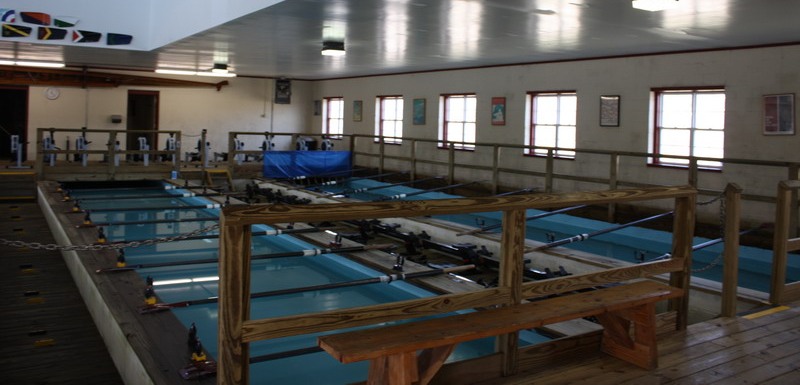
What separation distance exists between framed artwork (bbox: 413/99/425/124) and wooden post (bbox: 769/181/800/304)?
11.3 meters

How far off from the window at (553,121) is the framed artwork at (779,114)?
3.29 m

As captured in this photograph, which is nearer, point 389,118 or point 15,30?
point 15,30

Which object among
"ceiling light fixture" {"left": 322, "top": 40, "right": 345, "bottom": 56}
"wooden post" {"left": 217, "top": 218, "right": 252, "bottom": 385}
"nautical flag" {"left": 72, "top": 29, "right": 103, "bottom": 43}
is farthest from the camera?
"nautical flag" {"left": 72, "top": 29, "right": 103, "bottom": 43}

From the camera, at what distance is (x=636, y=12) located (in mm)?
6809

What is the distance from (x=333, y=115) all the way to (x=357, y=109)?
1691 millimetres

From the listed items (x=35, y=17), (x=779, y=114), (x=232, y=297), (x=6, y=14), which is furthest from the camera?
(x=35, y=17)

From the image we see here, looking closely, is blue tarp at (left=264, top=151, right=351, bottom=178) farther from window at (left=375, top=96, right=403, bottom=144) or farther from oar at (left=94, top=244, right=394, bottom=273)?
oar at (left=94, top=244, right=394, bottom=273)

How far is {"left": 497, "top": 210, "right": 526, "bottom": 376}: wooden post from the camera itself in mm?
3145

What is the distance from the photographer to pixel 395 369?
104 inches

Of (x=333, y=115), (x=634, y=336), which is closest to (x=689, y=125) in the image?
(x=634, y=336)

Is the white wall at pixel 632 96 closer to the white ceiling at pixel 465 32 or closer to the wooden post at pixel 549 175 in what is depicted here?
the white ceiling at pixel 465 32

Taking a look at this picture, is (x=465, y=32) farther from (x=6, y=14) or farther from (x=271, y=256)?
(x=6, y=14)

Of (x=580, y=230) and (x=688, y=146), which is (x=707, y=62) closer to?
(x=688, y=146)

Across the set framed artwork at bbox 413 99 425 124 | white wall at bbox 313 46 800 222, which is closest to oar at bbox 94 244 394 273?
white wall at bbox 313 46 800 222
